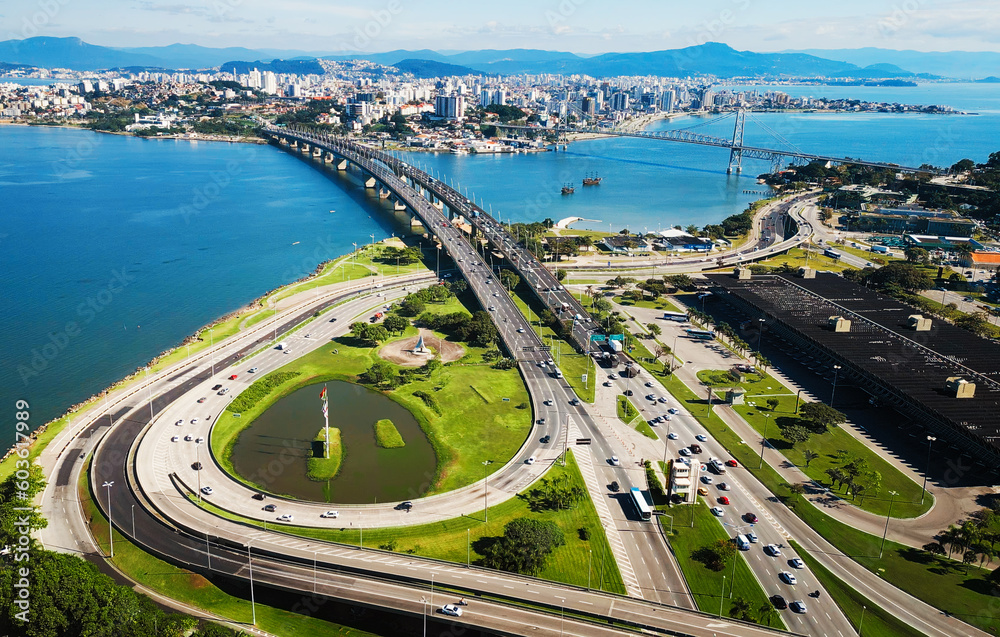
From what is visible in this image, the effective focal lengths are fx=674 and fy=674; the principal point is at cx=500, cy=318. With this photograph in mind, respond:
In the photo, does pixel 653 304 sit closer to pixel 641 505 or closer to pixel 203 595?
pixel 641 505

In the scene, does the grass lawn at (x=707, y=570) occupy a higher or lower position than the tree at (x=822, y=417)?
lower

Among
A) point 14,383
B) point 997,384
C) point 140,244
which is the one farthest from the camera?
point 140,244

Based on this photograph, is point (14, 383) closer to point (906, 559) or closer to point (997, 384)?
point (906, 559)

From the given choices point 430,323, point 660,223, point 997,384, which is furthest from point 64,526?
point 660,223

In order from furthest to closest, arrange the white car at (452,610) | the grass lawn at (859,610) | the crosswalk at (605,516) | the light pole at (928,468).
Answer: the light pole at (928,468)
the crosswalk at (605,516)
the grass lawn at (859,610)
the white car at (452,610)

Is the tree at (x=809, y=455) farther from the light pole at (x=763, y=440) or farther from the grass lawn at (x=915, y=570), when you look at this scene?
the grass lawn at (x=915, y=570)

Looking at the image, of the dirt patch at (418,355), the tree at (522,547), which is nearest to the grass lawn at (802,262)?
the dirt patch at (418,355)

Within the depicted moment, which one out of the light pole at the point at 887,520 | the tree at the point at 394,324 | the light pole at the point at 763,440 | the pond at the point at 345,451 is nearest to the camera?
the light pole at the point at 887,520

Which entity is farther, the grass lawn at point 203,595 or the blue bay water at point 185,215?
the blue bay water at point 185,215
